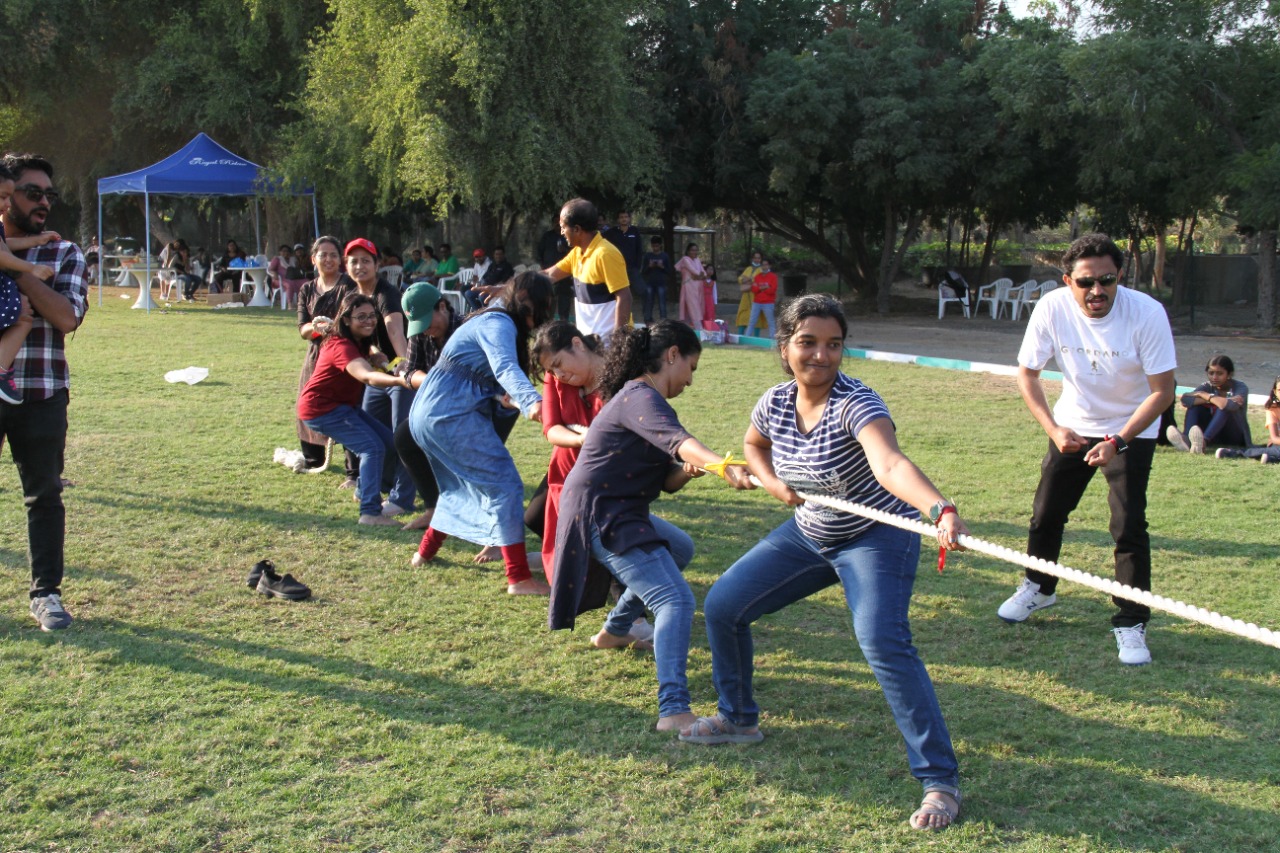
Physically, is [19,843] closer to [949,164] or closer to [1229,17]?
[1229,17]

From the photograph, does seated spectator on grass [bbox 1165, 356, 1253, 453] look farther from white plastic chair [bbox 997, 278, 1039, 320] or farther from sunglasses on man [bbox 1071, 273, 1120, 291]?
white plastic chair [bbox 997, 278, 1039, 320]

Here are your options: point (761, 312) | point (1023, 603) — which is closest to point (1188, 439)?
point (1023, 603)

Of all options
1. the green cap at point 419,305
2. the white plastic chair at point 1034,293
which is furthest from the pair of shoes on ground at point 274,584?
the white plastic chair at point 1034,293

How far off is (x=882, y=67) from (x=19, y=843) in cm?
2282

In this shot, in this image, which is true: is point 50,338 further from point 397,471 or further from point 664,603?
point 664,603

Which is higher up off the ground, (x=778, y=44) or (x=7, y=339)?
(x=778, y=44)

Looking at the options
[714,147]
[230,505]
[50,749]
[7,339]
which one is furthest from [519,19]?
[50,749]

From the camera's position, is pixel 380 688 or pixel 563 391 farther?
pixel 563 391

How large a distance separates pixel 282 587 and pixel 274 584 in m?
0.07

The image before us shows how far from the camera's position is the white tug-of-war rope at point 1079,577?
280cm

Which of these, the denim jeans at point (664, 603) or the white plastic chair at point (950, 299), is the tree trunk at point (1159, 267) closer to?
the white plastic chair at point (950, 299)

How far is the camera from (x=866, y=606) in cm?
347

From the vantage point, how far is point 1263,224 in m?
18.0

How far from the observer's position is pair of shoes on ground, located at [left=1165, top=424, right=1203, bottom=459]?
30.1ft
